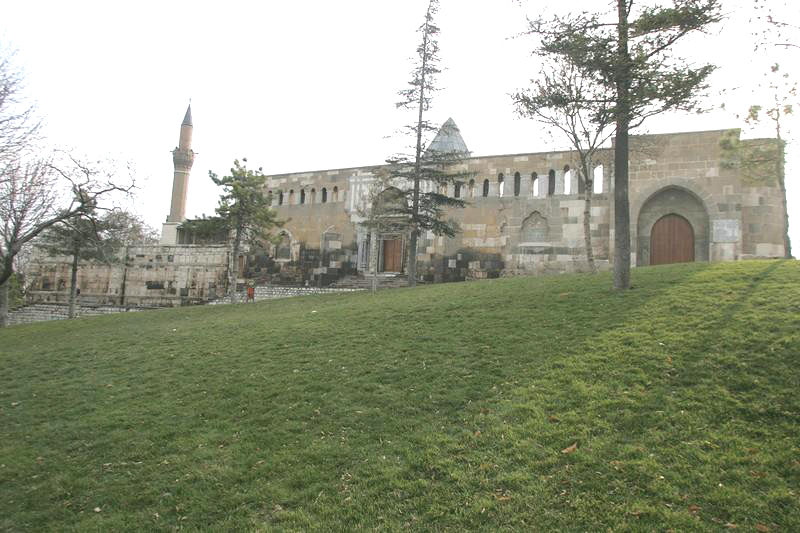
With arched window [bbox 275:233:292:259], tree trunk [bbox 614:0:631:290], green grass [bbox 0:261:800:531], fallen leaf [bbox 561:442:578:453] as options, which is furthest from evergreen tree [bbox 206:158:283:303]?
fallen leaf [bbox 561:442:578:453]

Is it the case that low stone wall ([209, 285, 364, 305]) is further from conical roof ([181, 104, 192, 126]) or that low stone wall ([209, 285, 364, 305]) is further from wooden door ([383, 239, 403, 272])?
conical roof ([181, 104, 192, 126])

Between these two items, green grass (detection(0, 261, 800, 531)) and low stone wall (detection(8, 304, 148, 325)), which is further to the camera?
low stone wall (detection(8, 304, 148, 325))

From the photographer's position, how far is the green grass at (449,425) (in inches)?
196

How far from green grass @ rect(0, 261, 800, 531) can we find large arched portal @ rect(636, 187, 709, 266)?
9.72 metres

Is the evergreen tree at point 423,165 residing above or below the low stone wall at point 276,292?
above

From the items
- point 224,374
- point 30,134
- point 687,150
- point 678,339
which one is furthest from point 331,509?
point 687,150

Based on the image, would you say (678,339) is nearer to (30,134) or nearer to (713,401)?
(713,401)

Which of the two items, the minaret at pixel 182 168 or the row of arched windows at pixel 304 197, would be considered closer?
the row of arched windows at pixel 304 197

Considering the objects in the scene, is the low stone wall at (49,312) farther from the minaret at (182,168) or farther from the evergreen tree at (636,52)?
the evergreen tree at (636,52)

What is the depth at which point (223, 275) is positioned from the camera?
29.5 m

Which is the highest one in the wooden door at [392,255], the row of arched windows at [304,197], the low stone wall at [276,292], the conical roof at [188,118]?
the conical roof at [188,118]

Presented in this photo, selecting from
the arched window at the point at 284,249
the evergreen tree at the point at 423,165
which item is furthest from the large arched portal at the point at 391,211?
the arched window at the point at 284,249

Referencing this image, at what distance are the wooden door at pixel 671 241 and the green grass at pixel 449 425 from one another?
9748mm

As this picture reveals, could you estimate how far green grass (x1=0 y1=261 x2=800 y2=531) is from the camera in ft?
16.3
